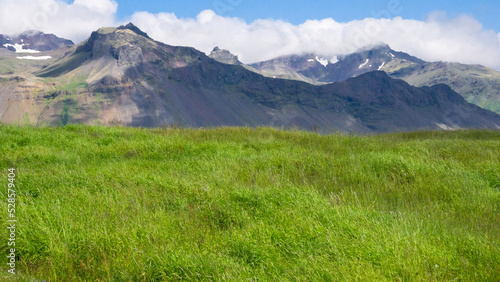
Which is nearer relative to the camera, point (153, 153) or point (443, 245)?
point (443, 245)

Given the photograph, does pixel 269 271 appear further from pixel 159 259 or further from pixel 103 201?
pixel 103 201

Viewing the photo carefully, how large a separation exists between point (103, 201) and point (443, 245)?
5158 millimetres

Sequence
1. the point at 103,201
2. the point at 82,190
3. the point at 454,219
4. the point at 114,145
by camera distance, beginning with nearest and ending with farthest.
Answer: the point at 454,219, the point at 103,201, the point at 82,190, the point at 114,145

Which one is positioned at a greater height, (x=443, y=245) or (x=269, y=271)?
(x=443, y=245)

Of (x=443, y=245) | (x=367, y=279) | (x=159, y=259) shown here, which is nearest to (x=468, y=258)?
(x=443, y=245)

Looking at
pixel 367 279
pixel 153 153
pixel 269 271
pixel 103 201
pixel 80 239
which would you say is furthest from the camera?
pixel 153 153

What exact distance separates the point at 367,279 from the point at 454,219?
2.82 metres

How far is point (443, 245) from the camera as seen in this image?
400cm

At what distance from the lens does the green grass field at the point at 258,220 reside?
12.4 feet

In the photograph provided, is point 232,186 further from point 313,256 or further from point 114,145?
point 114,145

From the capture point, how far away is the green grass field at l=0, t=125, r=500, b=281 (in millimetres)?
3793

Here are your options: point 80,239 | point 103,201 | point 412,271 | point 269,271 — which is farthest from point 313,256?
point 103,201

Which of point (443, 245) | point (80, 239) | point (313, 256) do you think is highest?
point (443, 245)

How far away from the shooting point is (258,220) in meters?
5.07
